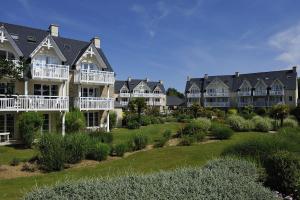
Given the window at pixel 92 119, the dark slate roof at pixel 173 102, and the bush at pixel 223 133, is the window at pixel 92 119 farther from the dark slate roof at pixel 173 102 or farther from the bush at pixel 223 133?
the dark slate roof at pixel 173 102

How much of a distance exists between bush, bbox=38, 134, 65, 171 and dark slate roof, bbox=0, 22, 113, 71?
13906 millimetres

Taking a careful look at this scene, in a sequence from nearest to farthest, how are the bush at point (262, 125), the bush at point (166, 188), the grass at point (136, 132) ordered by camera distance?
the bush at point (166, 188) < the grass at point (136, 132) < the bush at point (262, 125)

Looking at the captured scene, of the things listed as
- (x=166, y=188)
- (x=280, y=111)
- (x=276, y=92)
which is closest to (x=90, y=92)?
(x=280, y=111)

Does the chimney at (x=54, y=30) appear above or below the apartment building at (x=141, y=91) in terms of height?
A: above

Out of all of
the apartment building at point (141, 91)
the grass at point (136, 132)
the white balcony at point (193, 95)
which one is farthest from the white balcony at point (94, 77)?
the white balcony at point (193, 95)

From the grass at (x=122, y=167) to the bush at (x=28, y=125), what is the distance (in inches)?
390

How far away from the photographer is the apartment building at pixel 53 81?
26.3m

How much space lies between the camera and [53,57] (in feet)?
98.0

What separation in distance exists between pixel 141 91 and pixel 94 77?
47310 millimetres

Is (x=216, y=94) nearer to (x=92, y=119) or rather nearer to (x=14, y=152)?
(x=92, y=119)

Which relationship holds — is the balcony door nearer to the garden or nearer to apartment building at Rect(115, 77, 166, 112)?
the garden

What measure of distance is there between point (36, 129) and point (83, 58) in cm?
989

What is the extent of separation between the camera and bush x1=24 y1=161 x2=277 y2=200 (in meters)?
6.19

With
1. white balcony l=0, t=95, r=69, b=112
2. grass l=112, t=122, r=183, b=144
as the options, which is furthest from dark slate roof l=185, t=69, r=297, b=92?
white balcony l=0, t=95, r=69, b=112
